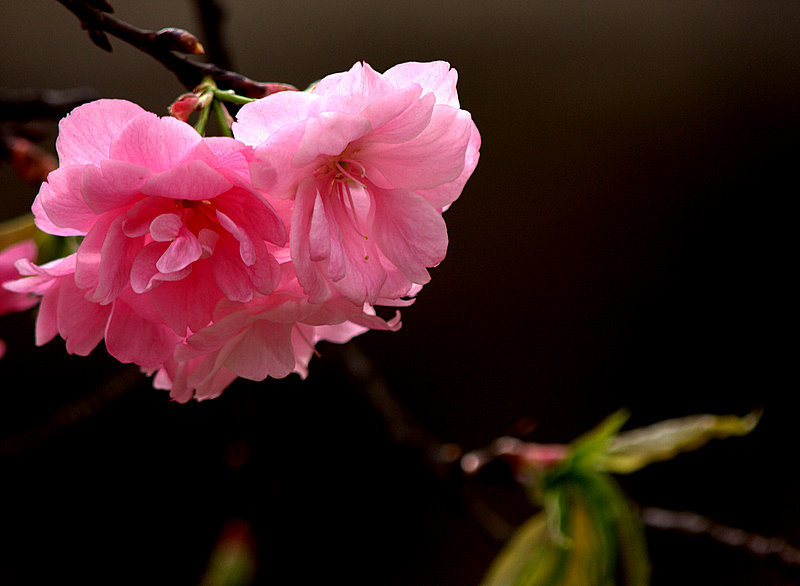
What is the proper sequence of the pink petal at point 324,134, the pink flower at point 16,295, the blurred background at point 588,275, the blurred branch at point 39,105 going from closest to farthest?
the pink petal at point 324,134, the pink flower at point 16,295, the blurred branch at point 39,105, the blurred background at point 588,275

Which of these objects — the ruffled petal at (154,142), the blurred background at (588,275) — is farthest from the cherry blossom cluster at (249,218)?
the blurred background at (588,275)

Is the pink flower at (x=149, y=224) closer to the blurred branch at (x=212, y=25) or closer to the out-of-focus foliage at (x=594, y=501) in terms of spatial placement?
the blurred branch at (x=212, y=25)

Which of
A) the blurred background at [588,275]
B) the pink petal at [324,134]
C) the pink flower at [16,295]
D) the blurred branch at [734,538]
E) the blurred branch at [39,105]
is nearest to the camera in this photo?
the pink petal at [324,134]

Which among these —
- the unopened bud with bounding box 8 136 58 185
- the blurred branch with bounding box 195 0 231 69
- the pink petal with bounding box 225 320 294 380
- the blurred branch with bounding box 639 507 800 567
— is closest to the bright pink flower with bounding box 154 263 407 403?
the pink petal with bounding box 225 320 294 380

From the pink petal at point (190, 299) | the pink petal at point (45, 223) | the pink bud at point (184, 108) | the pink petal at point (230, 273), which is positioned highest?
the pink bud at point (184, 108)

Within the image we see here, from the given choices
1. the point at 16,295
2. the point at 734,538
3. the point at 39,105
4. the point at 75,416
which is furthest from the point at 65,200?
the point at 734,538

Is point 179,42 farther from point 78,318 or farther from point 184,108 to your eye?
point 78,318
